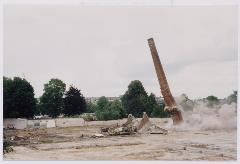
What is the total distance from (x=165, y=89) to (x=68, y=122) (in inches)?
233

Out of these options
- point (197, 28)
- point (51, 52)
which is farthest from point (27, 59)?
point (197, 28)

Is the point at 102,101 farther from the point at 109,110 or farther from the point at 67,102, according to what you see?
the point at 109,110

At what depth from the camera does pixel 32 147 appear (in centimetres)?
1753

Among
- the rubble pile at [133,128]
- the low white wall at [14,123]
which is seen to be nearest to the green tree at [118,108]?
the rubble pile at [133,128]

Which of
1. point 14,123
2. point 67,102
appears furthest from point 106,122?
point 14,123

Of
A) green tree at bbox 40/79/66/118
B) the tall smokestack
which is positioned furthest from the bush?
the tall smokestack

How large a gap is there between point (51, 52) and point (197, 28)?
525 centimetres

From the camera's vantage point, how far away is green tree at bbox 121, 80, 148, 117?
1756cm

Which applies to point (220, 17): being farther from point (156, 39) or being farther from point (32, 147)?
point (32, 147)

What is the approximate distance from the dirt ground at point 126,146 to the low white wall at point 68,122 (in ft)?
1.78

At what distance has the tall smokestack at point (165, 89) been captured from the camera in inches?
698

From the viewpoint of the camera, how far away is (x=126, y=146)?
57.9 feet

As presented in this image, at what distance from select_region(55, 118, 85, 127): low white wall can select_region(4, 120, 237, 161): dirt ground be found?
0.54m

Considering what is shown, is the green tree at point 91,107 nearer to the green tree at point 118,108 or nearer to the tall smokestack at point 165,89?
the green tree at point 118,108
